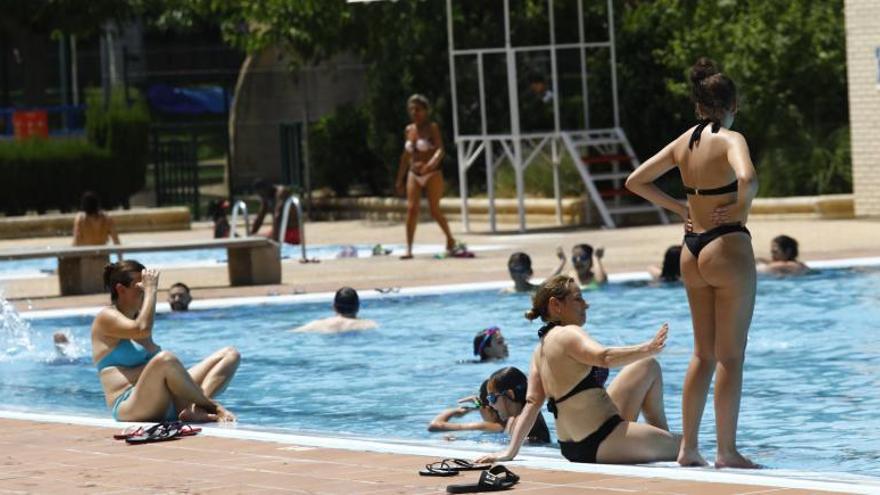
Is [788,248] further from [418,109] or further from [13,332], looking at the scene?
[13,332]

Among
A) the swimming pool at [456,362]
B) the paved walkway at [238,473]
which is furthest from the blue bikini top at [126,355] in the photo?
the paved walkway at [238,473]

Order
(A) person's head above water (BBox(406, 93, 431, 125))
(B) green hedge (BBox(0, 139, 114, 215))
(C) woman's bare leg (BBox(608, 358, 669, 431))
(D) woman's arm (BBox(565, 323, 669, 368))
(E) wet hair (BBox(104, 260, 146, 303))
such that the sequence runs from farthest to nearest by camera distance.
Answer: (B) green hedge (BBox(0, 139, 114, 215)), (A) person's head above water (BBox(406, 93, 431, 125)), (E) wet hair (BBox(104, 260, 146, 303)), (C) woman's bare leg (BBox(608, 358, 669, 431)), (D) woman's arm (BBox(565, 323, 669, 368))

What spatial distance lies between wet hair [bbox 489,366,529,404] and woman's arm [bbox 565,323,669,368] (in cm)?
186

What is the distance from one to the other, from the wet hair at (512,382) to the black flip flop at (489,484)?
8.26ft

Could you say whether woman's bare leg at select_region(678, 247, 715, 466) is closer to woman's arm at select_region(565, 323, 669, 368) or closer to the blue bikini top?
woman's arm at select_region(565, 323, 669, 368)

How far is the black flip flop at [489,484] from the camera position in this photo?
285 inches

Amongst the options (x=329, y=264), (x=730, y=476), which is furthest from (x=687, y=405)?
(x=329, y=264)

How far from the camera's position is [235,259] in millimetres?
18891

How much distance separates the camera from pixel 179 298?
16781 mm

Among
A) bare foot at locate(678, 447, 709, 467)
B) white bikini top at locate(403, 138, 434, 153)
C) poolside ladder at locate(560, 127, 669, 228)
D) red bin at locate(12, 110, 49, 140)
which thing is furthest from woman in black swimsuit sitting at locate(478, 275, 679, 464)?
red bin at locate(12, 110, 49, 140)

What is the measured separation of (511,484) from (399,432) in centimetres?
347

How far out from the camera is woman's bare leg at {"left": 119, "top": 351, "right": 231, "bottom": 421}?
32.9ft

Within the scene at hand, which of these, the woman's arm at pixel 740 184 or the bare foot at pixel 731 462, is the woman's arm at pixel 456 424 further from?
the woman's arm at pixel 740 184

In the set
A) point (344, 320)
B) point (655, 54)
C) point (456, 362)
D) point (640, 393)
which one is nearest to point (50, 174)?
point (655, 54)
